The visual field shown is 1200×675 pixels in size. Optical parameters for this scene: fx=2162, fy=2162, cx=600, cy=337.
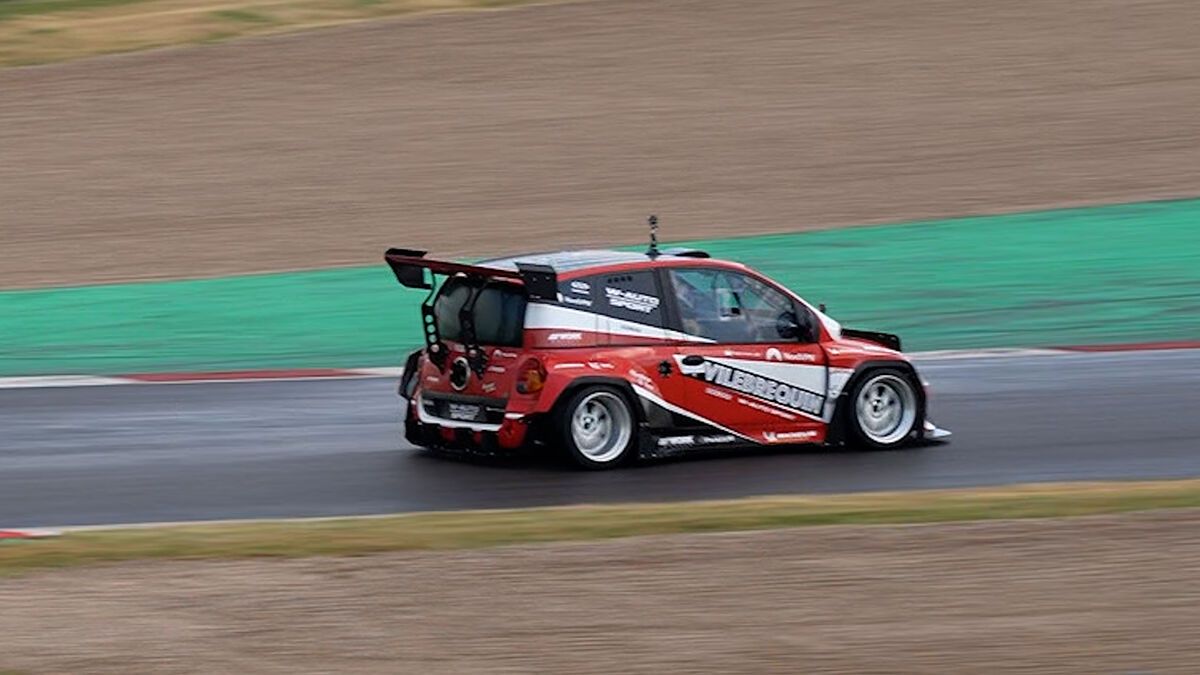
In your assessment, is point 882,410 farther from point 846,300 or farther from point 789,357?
point 846,300

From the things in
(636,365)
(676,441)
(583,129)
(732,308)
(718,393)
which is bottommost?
(676,441)

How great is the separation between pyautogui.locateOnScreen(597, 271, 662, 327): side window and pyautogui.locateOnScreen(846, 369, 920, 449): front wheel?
59.6 inches

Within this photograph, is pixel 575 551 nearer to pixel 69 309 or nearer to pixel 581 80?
pixel 69 309

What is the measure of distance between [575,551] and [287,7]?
27675 millimetres

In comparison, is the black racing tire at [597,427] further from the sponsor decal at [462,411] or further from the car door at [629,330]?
the sponsor decal at [462,411]

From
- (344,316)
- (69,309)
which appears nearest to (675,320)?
(344,316)

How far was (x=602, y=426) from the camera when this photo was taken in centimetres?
1354

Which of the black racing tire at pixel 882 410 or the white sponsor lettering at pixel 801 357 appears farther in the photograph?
the black racing tire at pixel 882 410

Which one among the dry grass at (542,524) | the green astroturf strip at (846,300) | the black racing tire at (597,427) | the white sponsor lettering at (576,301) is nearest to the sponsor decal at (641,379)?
the black racing tire at (597,427)

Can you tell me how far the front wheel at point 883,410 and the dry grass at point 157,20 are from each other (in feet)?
73.4

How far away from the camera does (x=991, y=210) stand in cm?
2483

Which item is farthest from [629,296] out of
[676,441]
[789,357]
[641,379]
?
[789,357]

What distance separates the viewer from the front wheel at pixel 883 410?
46.6 feet

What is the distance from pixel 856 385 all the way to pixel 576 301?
6.66ft
